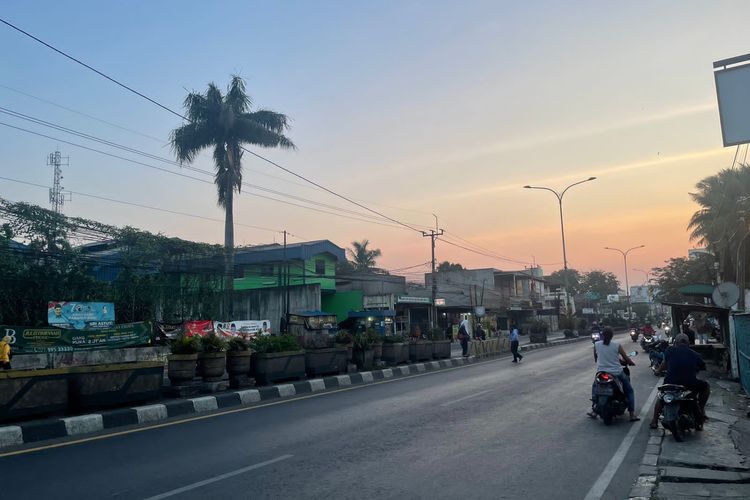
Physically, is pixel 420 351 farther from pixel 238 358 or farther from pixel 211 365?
pixel 211 365

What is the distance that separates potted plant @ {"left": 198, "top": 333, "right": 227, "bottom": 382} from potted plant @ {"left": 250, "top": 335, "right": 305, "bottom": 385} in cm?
133

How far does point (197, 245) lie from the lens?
90.5ft

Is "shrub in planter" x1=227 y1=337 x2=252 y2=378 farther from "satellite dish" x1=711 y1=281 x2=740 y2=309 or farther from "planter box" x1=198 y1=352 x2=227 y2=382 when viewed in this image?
"satellite dish" x1=711 y1=281 x2=740 y2=309

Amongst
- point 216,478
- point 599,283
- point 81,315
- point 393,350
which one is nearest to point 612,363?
point 216,478

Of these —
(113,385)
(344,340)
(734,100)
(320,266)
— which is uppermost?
(320,266)

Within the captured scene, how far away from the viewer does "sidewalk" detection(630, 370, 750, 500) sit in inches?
228

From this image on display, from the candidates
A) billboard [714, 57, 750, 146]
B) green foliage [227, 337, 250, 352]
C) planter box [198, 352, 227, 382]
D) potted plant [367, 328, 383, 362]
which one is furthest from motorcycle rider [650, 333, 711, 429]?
potted plant [367, 328, 383, 362]

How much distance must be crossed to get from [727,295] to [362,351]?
11231 mm

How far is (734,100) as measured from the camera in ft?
20.3

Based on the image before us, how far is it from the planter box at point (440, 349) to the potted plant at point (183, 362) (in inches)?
554

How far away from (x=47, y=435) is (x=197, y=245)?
19272 millimetres

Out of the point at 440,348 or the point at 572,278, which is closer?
the point at 440,348

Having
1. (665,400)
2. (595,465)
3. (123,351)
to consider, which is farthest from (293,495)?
(123,351)

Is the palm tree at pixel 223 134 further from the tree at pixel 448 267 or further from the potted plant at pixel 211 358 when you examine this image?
the tree at pixel 448 267
